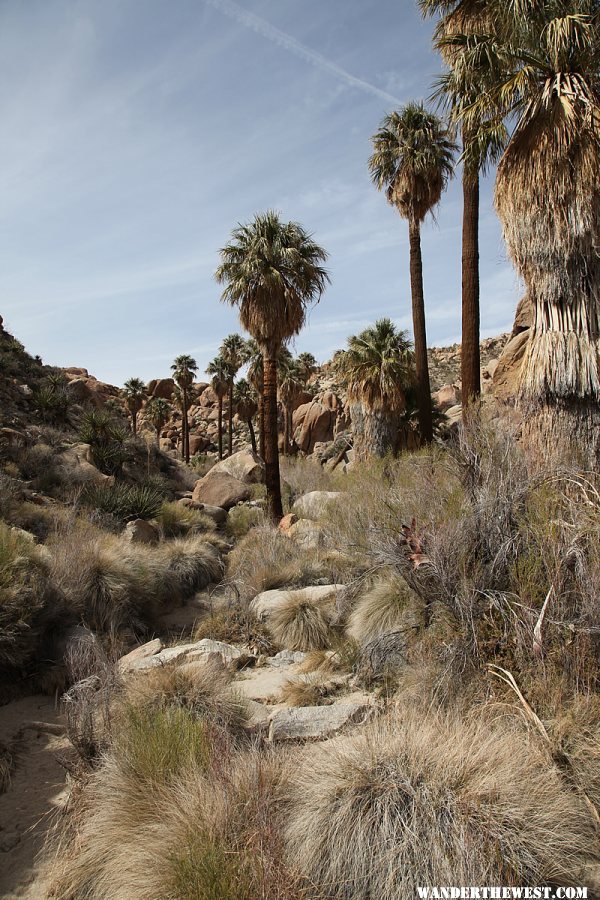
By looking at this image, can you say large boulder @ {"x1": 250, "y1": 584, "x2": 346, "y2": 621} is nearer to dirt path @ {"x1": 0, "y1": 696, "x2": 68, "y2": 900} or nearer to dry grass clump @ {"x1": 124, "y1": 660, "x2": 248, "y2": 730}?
dry grass clump @ {"x1": 124, "y1": 660, "x2": 248, "y2": 730}

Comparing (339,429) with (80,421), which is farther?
(339,429)

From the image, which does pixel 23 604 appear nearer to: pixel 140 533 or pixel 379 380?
pixel 140 533

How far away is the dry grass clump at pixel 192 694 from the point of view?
575cm

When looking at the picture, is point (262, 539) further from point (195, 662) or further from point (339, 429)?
point (339, 429)

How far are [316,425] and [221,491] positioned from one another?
86.2ft

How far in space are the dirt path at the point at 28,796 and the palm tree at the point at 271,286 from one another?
1218cm

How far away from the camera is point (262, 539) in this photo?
1484 centimetres

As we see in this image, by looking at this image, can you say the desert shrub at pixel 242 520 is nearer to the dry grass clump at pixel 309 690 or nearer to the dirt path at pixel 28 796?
the dry grass clump at pixel 309 690

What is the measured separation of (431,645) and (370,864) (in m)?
2.85

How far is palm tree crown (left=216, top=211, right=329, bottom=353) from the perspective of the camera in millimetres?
18250

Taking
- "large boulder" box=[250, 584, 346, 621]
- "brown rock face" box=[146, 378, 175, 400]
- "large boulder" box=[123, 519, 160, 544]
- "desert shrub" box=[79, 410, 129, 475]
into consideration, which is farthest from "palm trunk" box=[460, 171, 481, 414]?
"brown rock face" box=[146, 378, 175, 400]

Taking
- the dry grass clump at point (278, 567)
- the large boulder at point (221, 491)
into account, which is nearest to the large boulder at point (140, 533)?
the dry grass clump at point (278, 567)

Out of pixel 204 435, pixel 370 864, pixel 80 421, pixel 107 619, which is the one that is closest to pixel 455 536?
pixel 370 864

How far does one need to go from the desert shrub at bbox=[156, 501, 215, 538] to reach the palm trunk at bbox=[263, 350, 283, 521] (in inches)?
92.0
